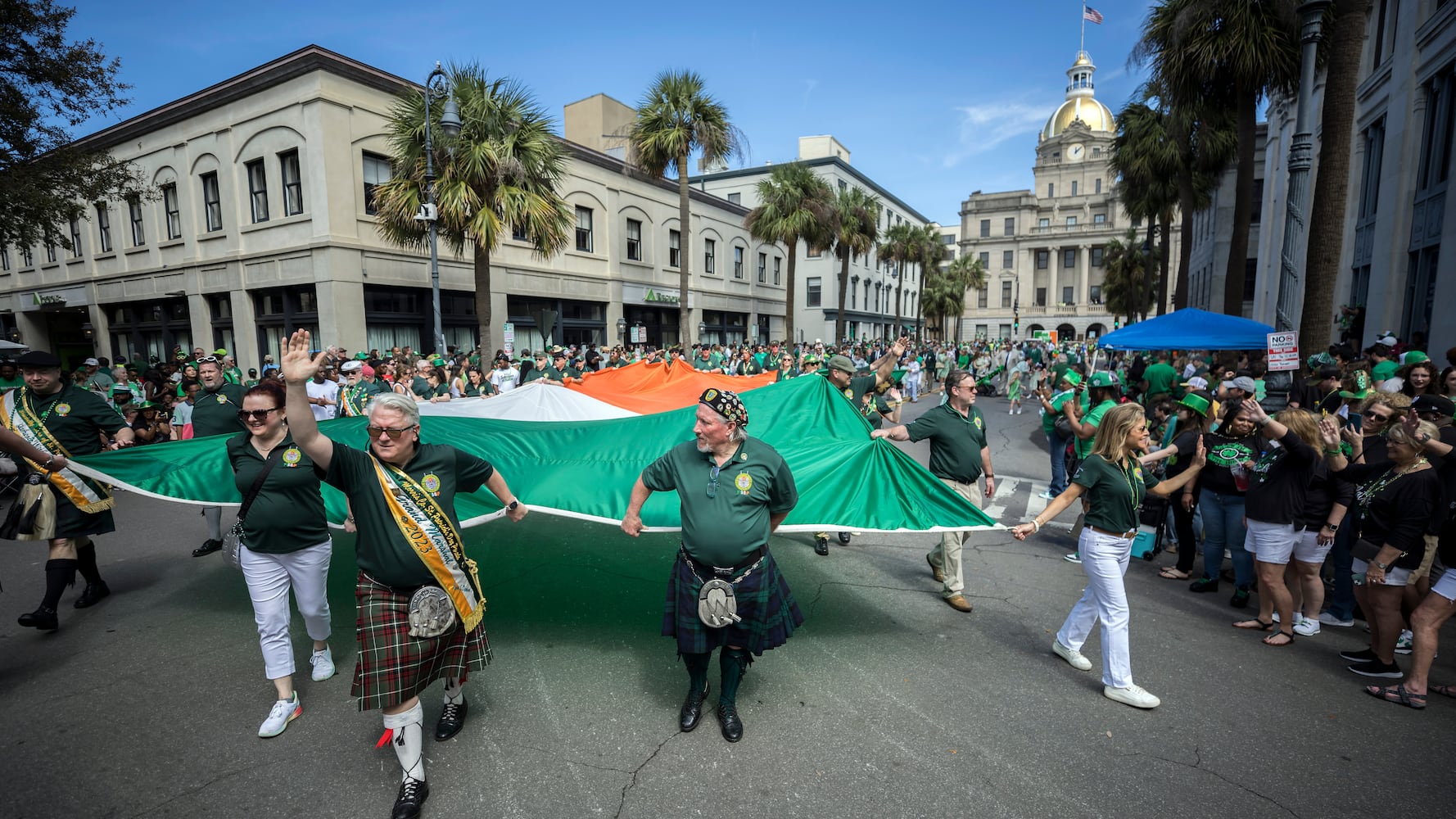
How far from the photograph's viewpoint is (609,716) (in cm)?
386

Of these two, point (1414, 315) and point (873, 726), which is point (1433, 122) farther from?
point (873, 726)

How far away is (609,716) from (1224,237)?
3986 cm

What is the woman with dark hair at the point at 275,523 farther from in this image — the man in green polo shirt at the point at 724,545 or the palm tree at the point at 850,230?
the palm tree at the point at 850,230

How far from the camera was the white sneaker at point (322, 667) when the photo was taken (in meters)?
4.25

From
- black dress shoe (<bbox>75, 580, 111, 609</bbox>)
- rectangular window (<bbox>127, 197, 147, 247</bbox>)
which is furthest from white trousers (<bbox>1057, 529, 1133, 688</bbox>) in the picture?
rectangular window (<bbox>127, 197, 147, 247</bbox>)

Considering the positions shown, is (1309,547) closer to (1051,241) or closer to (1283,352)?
(1283,352)

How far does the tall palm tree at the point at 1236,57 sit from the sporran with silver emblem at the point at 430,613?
1659cm

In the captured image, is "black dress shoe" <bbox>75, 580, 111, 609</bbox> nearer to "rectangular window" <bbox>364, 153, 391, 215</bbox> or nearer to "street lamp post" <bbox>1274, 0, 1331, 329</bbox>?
"street lamp post" <bbox>1274, 0, 1331, 329</bbox>

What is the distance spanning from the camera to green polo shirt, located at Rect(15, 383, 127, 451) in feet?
16.2

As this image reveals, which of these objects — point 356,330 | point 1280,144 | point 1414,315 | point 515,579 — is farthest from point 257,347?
point 1280,144

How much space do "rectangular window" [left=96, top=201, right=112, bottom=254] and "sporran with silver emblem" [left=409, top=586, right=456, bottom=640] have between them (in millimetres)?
33363

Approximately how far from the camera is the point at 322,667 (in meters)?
4.26

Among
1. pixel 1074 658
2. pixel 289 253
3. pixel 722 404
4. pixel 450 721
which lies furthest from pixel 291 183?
pixel 1074 658

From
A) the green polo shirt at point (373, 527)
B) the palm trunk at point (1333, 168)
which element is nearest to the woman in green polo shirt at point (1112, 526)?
the green polo shirt at point (373, 527)
